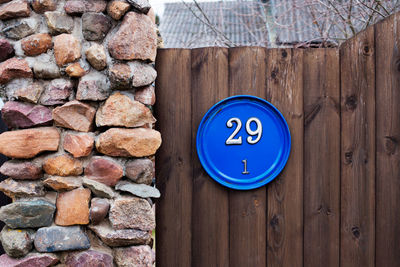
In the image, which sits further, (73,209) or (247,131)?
(247,131)

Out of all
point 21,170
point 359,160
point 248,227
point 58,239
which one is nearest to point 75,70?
point 21,170

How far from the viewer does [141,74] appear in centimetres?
121

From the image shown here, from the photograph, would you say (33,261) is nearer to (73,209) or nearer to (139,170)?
(73,209)

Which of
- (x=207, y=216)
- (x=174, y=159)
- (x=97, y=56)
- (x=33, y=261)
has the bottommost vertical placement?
Result: (x=33, y=261)

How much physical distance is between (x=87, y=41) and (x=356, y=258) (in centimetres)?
152

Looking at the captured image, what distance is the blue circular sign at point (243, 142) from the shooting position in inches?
55.5

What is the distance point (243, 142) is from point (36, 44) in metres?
0.94

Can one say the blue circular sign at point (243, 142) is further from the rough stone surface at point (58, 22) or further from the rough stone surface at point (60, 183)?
the rough stone surface at point (58, 22)

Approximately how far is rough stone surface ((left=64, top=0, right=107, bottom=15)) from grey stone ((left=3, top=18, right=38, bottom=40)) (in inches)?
5.7

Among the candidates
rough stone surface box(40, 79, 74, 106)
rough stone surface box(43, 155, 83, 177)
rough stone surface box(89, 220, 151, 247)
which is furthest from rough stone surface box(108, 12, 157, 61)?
rough stone surface box(89, 220, 151, 247)

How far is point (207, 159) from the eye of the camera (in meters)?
1.40

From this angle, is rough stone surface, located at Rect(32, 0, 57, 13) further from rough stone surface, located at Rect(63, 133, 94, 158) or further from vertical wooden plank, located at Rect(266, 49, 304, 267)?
vertical wooden plank, located at Rect(266, 49, 304, 267)

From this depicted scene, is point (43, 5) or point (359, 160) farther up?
point (43, 5)

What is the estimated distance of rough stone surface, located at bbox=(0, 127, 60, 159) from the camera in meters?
1.17
